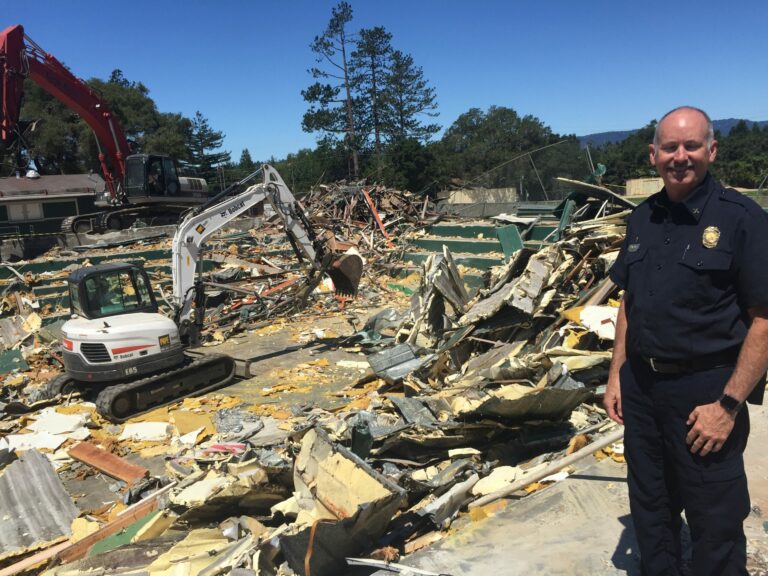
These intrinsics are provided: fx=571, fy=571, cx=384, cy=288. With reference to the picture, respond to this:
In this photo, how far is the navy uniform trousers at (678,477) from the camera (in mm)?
2234

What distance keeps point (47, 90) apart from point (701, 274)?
21.5m

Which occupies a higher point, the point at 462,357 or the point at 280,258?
the point at 280,258

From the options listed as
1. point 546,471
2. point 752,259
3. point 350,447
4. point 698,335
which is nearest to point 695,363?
point 698,335

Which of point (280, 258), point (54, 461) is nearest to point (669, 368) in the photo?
point (54, 461)

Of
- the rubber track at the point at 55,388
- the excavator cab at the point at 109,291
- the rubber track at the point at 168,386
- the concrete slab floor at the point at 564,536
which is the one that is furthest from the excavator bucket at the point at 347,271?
the concrete slab floor at the point at 564,536

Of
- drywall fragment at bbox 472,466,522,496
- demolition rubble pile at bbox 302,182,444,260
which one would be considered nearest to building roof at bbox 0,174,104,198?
demolition rubble pile at bbox 302,182,444,260

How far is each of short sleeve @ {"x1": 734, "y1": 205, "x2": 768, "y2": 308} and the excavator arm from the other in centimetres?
804

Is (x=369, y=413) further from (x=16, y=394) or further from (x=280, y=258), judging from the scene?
(x=280, y=258)

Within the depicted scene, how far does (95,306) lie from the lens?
798cm

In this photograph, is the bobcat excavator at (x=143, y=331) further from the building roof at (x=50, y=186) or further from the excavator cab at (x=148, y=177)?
the building roof at (x=50, y=186)

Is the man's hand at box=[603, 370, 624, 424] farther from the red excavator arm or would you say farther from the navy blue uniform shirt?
the red excavator arm

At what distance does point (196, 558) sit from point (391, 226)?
18.0 meters

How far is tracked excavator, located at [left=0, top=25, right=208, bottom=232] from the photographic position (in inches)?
662

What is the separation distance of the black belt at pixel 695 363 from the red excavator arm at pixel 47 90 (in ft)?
63.3
